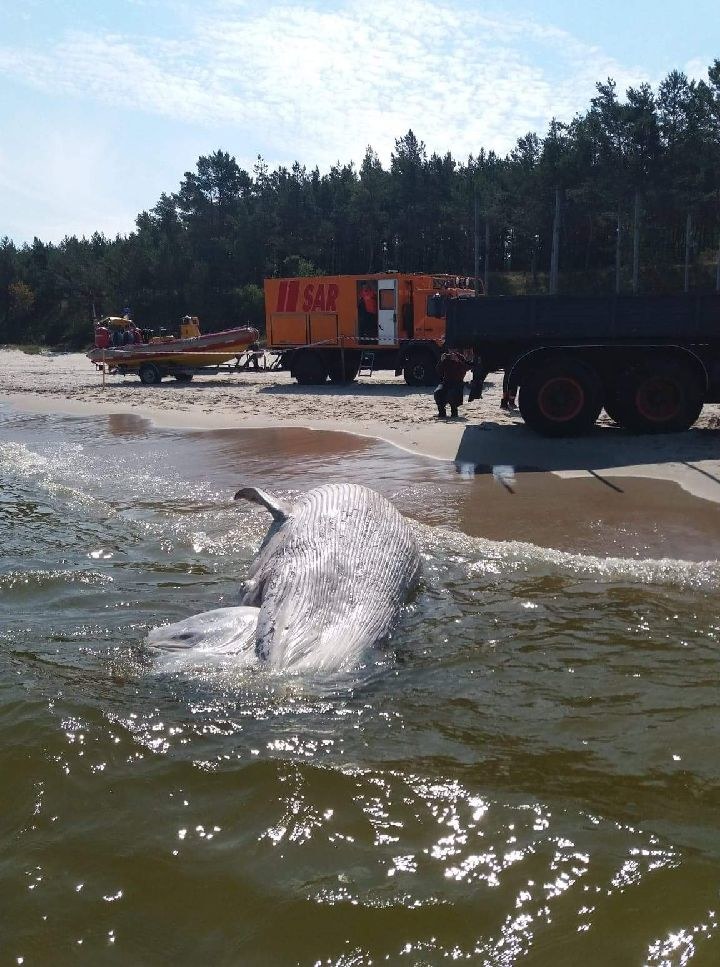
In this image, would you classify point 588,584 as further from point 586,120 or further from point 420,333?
point 586,120

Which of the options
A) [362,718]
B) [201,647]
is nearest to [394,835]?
[362,718]

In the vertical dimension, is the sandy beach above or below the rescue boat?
below

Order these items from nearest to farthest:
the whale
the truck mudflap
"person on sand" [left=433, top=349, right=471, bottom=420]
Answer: the whale, "person on sand" [left=433, top=349, right=471, bottom=420], the truck mudflap

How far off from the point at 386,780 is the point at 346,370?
20734 millimetres

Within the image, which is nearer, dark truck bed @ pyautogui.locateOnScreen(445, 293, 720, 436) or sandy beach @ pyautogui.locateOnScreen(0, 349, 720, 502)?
sandy beach @ pyautogui.locateOnScreen(0, 349, 720, 502)

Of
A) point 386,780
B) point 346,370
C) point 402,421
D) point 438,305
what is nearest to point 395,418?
point 402,421

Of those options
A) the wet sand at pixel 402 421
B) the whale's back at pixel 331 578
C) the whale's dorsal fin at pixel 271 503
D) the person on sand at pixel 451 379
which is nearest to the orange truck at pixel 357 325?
the wet sand at pixel 402 421

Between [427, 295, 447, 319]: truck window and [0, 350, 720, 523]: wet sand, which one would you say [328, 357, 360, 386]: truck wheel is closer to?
[0, 350, 720, 523]: wet sand

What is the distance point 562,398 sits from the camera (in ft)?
41.6

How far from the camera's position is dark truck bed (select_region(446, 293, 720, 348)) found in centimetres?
1233

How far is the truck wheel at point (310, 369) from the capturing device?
76.2ft

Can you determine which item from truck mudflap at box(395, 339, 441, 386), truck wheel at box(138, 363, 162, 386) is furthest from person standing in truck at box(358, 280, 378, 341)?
truck wheel at box(138, 363, 162, 386)

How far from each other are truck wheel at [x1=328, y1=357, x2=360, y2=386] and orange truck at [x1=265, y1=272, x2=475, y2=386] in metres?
0.02

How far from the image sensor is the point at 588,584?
581cm
